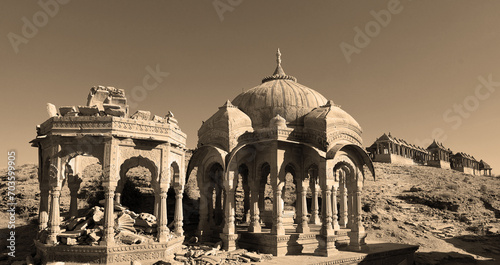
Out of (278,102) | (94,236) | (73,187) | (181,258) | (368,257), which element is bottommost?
(368,257)

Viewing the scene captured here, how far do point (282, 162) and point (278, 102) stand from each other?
12.2 ft

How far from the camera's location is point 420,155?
180 ft

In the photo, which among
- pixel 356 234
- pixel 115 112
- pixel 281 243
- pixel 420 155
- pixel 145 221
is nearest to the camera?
pixel 115 112

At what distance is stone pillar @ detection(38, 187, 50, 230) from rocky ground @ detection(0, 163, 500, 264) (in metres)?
1.90

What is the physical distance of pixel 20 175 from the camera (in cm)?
2483

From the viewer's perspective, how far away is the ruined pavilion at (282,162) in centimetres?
1404

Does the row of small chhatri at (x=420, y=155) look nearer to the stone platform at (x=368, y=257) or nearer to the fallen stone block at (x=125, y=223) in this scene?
the stone platform at (x=368, y=257)

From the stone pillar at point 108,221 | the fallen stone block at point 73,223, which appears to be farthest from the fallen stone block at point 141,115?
the fallen stone block at point 73,223

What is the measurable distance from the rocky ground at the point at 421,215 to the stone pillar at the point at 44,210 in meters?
1.90

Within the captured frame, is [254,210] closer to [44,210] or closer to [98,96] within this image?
[98,96]

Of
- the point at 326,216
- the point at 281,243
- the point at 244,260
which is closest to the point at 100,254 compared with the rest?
the point at 244,260

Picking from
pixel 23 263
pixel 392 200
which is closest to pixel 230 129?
pixel 23 263

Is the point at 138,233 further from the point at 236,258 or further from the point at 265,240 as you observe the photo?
the point at 265,240

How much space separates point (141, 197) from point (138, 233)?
935 cm
